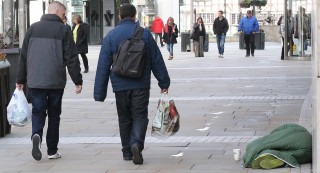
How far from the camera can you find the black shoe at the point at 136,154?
9.08 meters

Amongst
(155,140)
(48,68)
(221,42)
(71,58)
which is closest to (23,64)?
(48,68)

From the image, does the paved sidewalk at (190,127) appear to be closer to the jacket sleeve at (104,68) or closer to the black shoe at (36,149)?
the black shoe at (36,149)

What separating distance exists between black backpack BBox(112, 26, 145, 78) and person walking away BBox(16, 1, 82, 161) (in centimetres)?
67

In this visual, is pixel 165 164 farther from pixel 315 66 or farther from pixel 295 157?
pixel 315 66

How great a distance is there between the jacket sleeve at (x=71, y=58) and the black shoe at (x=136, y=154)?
1.06 metres

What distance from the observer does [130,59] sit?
30.0ft

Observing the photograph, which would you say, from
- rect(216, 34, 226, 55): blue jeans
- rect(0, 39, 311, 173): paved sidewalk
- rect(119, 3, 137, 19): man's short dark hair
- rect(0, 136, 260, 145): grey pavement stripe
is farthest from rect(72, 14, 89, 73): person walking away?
rect(119, 3, 137, 19): man's short dark hair

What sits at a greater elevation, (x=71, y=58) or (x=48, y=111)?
(x=71, y=58)

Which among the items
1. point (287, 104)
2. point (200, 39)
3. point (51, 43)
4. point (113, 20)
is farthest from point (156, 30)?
point (51, 43)

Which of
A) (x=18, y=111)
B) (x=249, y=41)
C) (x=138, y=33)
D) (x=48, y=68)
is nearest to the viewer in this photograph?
(x=138, y=33)

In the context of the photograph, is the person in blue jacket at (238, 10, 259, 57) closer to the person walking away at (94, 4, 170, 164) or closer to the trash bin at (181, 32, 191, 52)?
the trash bin at (181, 32, 191, 52)

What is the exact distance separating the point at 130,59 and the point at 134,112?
1.74ft

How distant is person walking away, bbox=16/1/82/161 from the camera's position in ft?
31.4

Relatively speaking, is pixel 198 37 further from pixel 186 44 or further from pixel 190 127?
pixel 190 127
